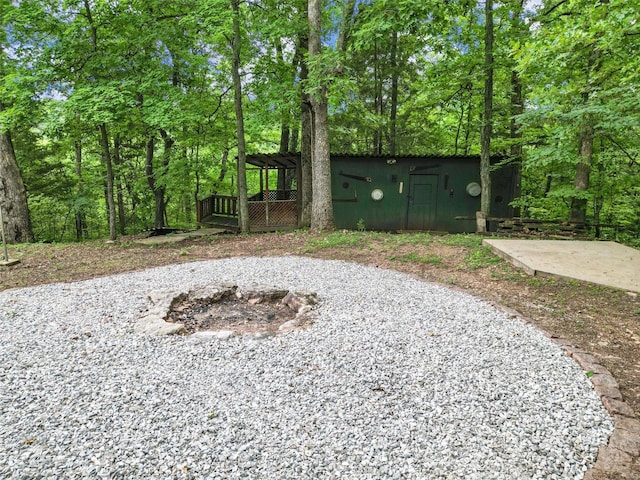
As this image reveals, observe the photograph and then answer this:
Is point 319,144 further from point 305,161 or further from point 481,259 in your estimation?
point 481,259

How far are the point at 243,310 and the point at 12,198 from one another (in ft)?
26.8

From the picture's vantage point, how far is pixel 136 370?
2.38 m

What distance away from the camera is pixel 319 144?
7746 mm

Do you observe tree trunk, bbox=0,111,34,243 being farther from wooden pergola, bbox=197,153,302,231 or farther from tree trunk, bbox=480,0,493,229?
tree trunk, bbox=480,0,493,229

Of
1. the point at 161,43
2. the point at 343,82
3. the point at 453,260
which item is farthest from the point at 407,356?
the point at 161,43

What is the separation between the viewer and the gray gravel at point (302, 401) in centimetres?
160

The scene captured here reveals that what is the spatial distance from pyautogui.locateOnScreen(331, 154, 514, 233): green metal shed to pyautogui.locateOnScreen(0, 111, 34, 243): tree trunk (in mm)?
7667

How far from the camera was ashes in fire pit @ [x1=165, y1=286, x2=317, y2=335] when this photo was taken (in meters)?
3.18

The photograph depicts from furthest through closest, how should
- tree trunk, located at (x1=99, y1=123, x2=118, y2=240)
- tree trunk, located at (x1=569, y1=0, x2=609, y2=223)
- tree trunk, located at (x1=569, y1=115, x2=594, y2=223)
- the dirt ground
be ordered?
tree trunk, located at (x1=99, y1=123, x2=118, y2=240) → tree trunk, located at (x1=569, y1=115, x2=594, y2=223) → tree trunk, located at (x1=569, y1=0, x2=609, y2=223) → the dirt ground

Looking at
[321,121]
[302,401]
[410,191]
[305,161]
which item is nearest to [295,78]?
[305,161]

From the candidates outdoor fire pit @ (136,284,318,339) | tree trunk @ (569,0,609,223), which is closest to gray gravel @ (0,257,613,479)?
outdoor fire pit @ (136,284,318,339)

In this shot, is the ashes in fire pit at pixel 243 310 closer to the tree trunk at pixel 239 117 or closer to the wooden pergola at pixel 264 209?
the tree trunk at pixel 239 117

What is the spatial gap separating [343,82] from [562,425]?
643 centimetres

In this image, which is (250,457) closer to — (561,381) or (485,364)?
(485,364)
